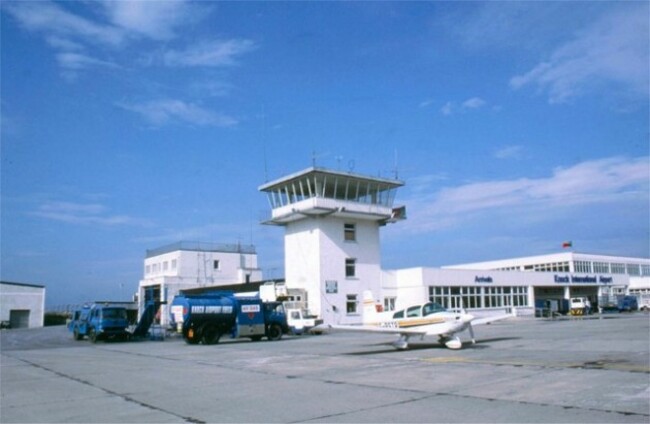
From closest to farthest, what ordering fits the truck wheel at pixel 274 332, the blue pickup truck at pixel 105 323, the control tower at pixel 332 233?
the truck wheel at pixel 274 332 < the blue pickup truck at pixel 105 323 < the control tower at pixel 332 233

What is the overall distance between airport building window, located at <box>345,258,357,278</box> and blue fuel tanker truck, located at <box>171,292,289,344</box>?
1260 cm

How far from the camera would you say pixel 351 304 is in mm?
43000

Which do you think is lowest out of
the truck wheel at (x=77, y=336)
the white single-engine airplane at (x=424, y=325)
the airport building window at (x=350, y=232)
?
the truck wheel at (x=77, y=336)

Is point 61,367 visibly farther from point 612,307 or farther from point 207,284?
point 612,307

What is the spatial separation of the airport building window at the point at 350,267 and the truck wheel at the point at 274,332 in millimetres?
12192

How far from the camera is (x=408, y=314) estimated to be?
76.3ft

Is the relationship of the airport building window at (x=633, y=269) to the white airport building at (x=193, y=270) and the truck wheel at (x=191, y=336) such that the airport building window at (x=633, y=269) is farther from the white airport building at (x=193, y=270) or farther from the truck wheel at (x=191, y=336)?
the truck wheel at (x=191, y=336)

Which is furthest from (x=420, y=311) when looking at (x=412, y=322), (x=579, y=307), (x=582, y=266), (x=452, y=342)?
(x=582, y=266)

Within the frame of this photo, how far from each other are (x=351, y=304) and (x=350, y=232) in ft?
18.9

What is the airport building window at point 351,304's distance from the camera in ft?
140

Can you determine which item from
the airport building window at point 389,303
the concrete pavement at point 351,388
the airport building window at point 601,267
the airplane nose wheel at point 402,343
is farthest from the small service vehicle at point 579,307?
the airplane nose wheel at point 402,343

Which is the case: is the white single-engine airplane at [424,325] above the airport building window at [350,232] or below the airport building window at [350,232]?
below

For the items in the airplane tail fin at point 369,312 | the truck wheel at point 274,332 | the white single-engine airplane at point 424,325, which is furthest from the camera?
the truck wheel at point 274,332

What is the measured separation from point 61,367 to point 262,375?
8.25m
